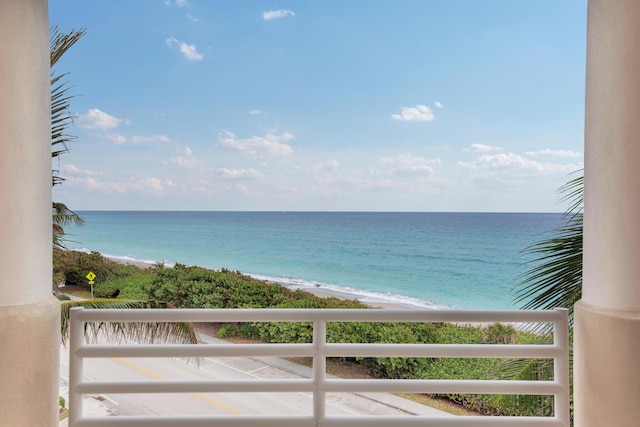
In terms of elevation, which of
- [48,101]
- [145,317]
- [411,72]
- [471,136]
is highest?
[411,72]

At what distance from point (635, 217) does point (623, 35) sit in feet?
2.24

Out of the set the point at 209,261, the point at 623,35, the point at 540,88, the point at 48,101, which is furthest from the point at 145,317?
the point at 540,88

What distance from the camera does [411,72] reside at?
34.2 m

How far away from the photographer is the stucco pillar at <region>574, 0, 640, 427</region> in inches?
60.3

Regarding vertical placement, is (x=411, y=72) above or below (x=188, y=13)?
below

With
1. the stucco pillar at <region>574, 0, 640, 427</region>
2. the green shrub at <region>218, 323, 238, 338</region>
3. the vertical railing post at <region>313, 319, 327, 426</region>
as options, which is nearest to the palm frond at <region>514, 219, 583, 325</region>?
the stucco pillar at <region>574, 0, 640, 427</region>

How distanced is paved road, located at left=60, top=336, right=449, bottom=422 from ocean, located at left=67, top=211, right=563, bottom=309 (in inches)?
589

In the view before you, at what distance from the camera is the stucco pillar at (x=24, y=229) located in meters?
1.53

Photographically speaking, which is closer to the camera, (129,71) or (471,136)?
(129,71)

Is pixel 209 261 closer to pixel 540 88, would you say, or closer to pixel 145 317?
pixel 540 88

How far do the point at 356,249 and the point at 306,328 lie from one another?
2813 centimetres

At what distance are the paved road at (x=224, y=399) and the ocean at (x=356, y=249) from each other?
15.0 metres

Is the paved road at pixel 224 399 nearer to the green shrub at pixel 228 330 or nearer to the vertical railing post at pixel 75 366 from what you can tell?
the green shrub at pixel 228 330

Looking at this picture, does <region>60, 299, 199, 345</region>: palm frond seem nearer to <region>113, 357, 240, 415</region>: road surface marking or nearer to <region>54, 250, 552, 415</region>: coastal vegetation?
<region>54, 250, 552, 415</region>: coastal vegetation
